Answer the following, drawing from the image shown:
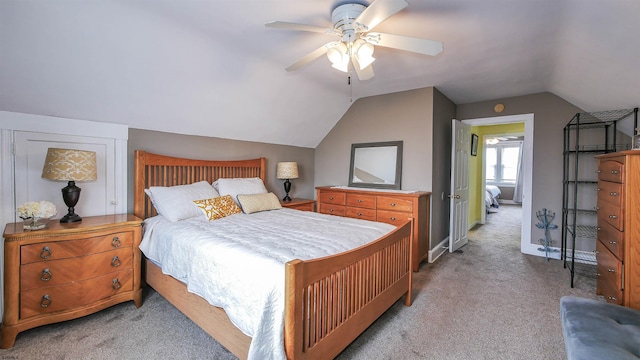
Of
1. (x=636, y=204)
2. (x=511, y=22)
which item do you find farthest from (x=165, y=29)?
(x=636, y=204)

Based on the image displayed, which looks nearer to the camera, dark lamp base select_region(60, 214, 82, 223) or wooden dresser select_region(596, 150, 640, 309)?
wooden dresser select_region(596, 150, 640, 309)

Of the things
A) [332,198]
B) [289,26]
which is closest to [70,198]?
[289,26]

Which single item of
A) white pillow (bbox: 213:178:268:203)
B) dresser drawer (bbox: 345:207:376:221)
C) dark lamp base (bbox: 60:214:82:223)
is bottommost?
dresser drawer (bbox: 345:207:376:221)

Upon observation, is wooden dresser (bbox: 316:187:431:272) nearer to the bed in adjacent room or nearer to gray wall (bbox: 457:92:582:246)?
gray wall (bbox: 457:92:582:246)

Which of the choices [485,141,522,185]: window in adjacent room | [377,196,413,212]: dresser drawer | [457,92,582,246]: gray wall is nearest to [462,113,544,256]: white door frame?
[457,92,582,246]: gray wall

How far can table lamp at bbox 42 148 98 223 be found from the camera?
208cm

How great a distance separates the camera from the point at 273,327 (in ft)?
4.41

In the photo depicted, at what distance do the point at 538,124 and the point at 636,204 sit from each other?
2289 mm

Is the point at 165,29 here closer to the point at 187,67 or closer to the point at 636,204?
the point at 187,67

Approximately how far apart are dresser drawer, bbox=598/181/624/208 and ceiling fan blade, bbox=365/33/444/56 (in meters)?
1.78

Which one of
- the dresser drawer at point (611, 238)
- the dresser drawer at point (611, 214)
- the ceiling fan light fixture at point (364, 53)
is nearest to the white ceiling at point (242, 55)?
the ceiling fan light fixture at point (364, 53)

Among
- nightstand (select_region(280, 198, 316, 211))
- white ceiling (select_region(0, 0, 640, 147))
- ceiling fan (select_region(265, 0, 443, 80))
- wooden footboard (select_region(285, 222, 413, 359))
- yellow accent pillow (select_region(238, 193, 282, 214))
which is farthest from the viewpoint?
nightstand (select_region(280, 198, 316, 211))

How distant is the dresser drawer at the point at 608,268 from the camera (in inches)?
79.7

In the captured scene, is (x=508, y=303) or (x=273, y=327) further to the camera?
(x=508, y=303)
